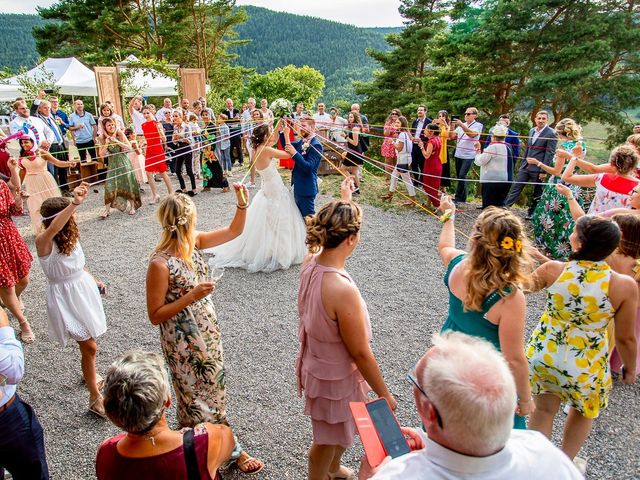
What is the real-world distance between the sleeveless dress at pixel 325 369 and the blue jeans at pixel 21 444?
1.50 m

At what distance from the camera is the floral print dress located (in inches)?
98.0

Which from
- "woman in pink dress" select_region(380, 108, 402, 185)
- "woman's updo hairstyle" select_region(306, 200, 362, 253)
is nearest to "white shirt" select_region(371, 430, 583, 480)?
"woman's updo hairstyle" select_region(306, 200, 362, 253)

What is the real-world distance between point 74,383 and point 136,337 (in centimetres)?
77

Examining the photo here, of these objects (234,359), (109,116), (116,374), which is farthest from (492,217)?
(109,116)

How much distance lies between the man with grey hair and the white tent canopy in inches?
710

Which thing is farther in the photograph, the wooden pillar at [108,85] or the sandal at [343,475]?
the wooden pillar at [108,85]

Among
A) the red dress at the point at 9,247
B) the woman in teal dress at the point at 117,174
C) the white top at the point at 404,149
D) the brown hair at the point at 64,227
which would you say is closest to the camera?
the brown hair at the point at 64,227

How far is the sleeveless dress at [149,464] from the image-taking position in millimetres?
A: 1570

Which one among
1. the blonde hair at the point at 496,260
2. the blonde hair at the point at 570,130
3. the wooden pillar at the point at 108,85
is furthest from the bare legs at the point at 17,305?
the wooden pillar at the point at 108,85

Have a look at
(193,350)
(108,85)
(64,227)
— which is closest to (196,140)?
(64,227)

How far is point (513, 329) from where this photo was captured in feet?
6.74

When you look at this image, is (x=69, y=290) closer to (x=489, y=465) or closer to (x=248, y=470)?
(x=248, y=470)

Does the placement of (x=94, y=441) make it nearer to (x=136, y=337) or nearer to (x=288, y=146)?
(x=136, y=337)

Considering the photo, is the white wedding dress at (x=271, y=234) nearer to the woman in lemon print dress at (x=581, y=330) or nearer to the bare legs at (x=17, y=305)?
the bare legs at (x=17, y=305)
